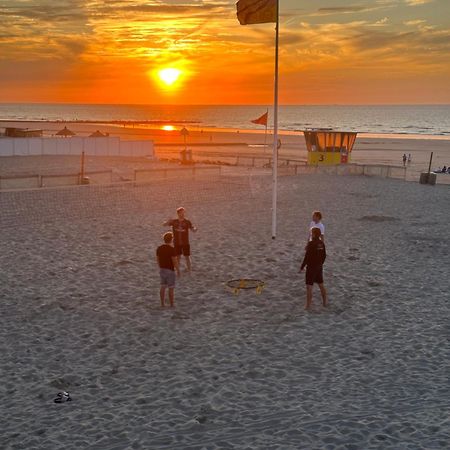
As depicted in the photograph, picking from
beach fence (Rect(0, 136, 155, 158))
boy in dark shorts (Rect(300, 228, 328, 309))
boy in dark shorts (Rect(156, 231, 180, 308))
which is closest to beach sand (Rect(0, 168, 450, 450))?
boy in dark shorts (Rect(156, 231, 180, 308))

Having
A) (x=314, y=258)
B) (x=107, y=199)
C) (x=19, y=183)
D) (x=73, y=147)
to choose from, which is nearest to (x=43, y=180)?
(x=19, y=183)

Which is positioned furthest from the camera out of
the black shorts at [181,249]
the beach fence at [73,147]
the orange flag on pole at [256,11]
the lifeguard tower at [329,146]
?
the lifeguard tower at [329,146]

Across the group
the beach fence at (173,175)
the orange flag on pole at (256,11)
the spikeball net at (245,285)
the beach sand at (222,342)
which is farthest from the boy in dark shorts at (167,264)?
the beach fence at (173,175)

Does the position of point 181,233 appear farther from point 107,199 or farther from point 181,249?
point 107,199

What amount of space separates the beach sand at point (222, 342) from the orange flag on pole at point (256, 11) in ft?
20.7

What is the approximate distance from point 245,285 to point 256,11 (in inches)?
311

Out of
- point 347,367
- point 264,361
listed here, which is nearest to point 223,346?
point 264,361

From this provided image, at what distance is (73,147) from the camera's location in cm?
4156

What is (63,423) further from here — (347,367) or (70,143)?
(70,143)

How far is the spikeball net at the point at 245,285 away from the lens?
12.6 m

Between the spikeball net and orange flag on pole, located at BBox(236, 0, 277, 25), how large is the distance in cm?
743

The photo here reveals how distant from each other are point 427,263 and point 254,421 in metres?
9.54

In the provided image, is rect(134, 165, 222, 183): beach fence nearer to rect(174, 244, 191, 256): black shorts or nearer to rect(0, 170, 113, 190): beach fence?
rect(0, 170, 113, 190): beach fence

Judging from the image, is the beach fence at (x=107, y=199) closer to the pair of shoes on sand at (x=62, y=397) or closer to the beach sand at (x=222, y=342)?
the beach sand at (x=222, y=342)
